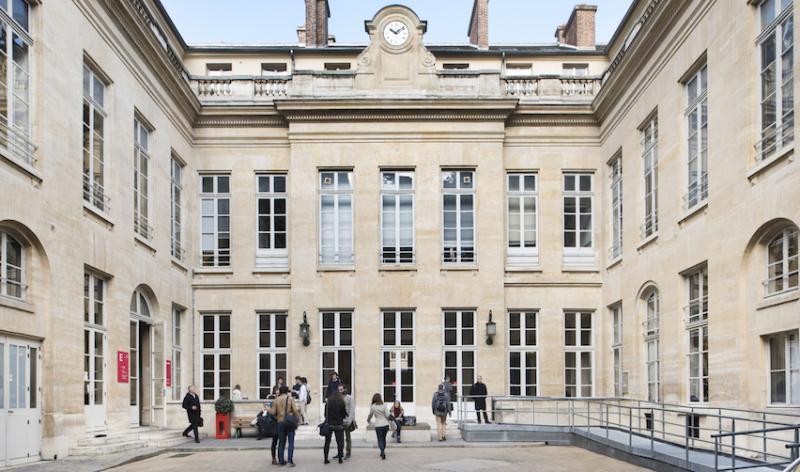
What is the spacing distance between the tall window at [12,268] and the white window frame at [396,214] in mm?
12623

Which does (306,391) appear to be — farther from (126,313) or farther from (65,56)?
(65,56)

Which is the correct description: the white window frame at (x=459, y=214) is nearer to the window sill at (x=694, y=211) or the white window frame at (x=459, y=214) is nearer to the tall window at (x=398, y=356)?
the tall window at (x=398, y=356)

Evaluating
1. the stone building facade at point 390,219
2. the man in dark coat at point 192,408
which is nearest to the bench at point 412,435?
the man in dark coat at point 192,408

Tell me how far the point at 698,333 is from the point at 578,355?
817 centimetres

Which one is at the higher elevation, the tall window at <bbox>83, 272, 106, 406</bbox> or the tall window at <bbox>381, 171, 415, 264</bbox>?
the tall window at <bbox>381, 171, 415, 264</bbox>

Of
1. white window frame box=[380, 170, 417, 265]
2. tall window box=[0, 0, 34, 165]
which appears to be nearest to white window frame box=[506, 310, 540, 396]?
white window frame box=[380, 170, 417, 265]

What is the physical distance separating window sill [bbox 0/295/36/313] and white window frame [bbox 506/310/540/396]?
48.3 ft

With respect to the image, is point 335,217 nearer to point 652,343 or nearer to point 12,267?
point 652,343

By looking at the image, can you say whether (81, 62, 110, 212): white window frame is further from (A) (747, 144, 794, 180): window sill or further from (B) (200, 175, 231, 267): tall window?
(A) (747, 144, 794, 180): window sill

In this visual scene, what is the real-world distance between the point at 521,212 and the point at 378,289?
5.00 m

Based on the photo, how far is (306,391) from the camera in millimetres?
24609

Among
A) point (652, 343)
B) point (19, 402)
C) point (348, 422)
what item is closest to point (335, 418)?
point (348, 422)

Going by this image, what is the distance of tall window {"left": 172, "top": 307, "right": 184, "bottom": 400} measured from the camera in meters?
25.5

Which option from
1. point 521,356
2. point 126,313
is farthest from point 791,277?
point 126,313
